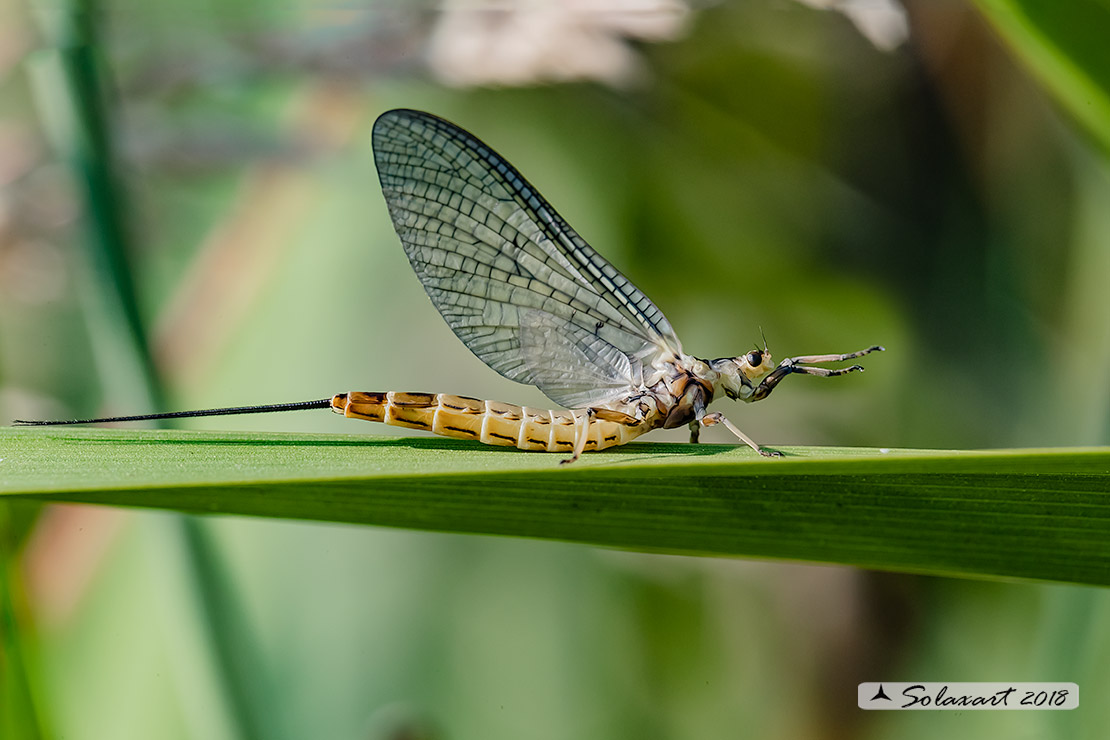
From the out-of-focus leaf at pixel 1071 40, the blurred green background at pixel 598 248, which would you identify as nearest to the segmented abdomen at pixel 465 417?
the blurred green background at pixel 598 248

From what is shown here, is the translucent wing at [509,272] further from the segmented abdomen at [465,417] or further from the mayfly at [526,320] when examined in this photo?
the segmented abdomen at [465,417]

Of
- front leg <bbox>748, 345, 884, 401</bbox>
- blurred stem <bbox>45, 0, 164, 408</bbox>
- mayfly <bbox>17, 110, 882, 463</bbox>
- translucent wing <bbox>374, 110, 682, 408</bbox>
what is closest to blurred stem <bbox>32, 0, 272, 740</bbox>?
blurred stem <bbox>45, 0, 164, 408</bbox>

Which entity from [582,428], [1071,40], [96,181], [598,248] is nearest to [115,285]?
[96,181]

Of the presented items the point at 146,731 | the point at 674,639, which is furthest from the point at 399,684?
the point at 674,639

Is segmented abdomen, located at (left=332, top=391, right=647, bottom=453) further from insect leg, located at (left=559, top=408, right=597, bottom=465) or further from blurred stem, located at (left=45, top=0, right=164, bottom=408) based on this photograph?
blurred stem, located at (left=45, top=0, right=164, bottom=408)

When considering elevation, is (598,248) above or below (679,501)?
above

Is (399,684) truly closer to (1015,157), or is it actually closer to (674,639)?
(674,639)

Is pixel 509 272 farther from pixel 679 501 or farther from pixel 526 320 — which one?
pixel 679 501
